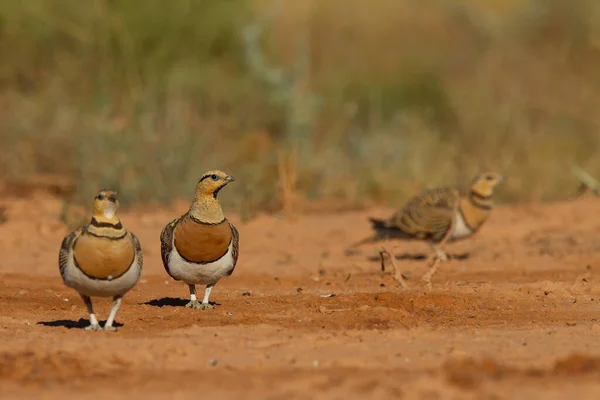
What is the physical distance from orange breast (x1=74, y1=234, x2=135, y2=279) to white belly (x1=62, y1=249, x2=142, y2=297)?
36mm

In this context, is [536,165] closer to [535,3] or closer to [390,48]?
[535,3]

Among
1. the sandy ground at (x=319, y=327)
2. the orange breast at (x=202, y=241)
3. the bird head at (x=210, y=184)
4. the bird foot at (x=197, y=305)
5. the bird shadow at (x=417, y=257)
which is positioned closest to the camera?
the sandy ground at (x=319, y=327)

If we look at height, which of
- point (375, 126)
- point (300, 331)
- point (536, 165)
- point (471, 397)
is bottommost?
point (471, 397)

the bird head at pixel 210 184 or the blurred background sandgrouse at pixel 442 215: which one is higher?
the blurred background sandgrouse at pixel 442 215

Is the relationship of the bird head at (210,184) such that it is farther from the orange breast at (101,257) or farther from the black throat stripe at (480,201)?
the black throat stripe at (480,201)

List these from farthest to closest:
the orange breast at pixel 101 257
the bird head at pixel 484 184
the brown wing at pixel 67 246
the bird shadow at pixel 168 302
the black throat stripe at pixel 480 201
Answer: the bird head at pixel 484 184, the black throat stripe at pixel 480 201, the bird shadow at pixel 168 302, the brown wing at pixel 67 246, the orange breast at pixel 101 257

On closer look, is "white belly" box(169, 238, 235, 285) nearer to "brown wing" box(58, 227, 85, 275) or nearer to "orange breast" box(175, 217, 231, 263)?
"orange breast" box(175, 217, 231, 263)

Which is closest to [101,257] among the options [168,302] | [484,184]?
[168,302]

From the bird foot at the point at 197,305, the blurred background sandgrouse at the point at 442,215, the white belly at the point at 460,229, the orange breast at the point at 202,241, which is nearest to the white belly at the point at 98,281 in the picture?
the orange breast at the point at 202,241

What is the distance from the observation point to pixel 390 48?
90.2 ft

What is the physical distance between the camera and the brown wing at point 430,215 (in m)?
11.9

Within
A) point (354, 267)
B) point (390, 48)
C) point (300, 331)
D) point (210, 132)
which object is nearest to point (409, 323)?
point (300, 331)

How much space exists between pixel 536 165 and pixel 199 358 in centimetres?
1118

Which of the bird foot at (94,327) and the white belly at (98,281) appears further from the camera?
the bird foot at (94,327)
